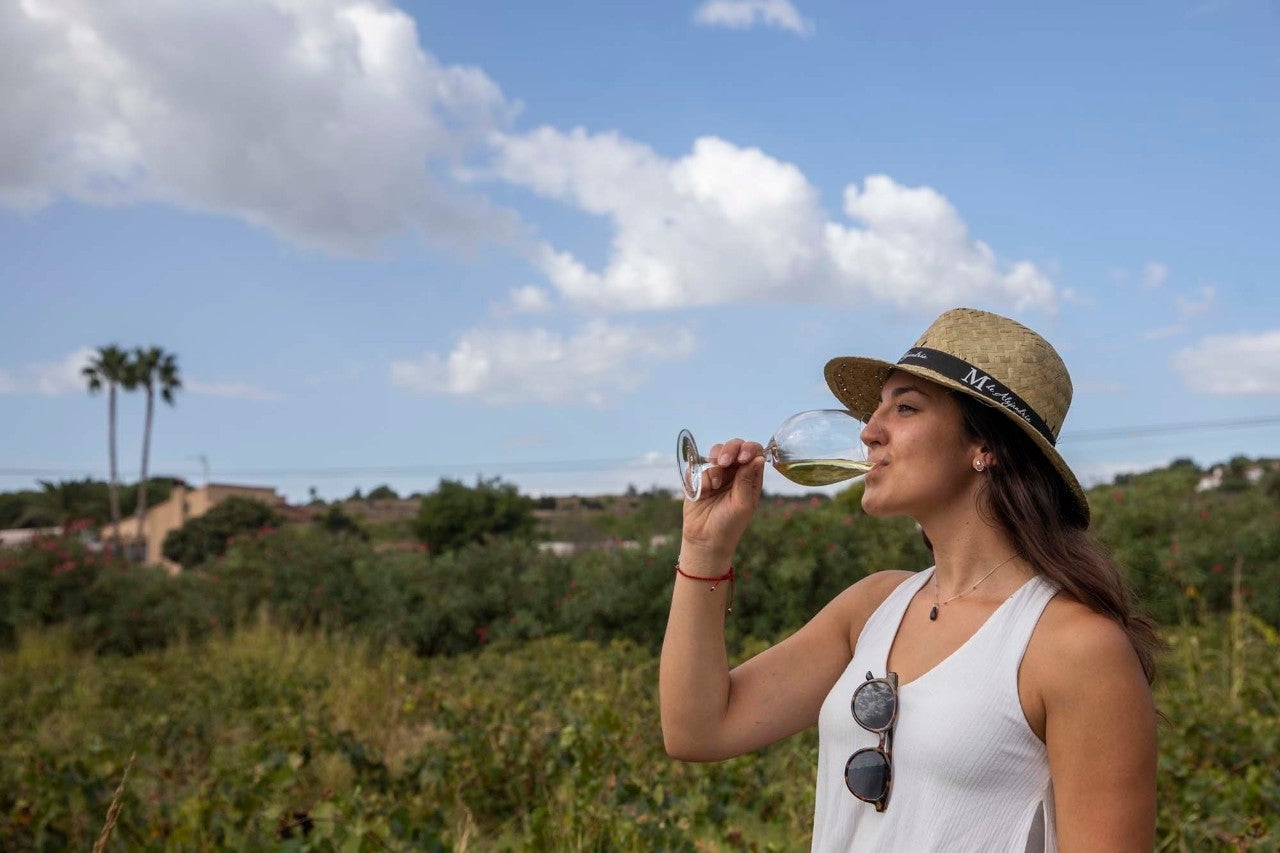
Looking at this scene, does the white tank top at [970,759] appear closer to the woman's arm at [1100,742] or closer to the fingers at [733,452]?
the woman's arm at [1100,742]

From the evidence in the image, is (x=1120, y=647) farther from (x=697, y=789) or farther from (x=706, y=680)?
(x=697, y=789)

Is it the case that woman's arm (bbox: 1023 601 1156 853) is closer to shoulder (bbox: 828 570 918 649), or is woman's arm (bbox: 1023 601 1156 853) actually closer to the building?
shoulder (bbox: 828 570 918 649)

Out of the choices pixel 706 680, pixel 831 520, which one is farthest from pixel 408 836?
pixel 831 520

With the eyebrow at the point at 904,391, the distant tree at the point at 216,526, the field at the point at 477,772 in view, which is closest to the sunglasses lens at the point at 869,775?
the eyebrow at the point at 904,391

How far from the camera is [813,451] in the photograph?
2314 mm

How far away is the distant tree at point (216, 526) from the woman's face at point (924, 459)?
151ft

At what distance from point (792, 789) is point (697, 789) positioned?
0.56 m

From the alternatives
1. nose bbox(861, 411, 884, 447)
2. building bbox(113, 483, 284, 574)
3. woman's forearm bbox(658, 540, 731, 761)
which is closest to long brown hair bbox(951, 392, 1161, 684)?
nose bbox(861, 411, 884, 447)

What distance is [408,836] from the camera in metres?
3.66

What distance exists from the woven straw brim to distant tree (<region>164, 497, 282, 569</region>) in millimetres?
45782

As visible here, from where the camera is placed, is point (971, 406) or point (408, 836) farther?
point (408, 836)

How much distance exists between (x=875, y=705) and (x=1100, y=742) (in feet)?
1.22

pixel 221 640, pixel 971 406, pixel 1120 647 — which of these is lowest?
pixel 221 640

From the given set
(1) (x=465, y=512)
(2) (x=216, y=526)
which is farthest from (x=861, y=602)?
(2) (x=216, y=526)
